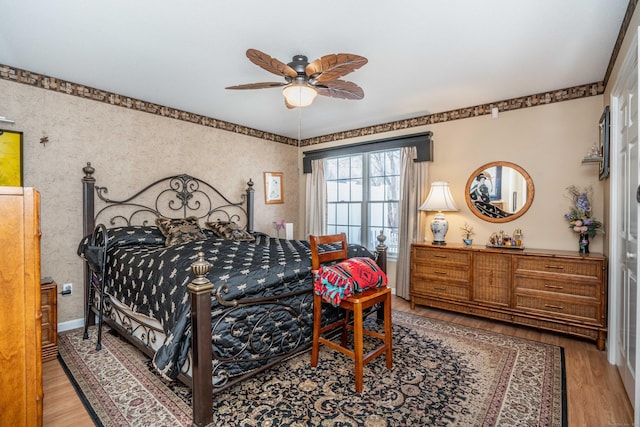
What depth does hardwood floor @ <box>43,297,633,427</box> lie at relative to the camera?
5.97ft

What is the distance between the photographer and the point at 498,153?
3.72 metres

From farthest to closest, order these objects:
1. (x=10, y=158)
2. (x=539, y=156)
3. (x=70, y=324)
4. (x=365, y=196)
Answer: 1. (x=365, y=196)
2. (x=539, y=156)
3. (x=70, y=324)
4. (x=10, y=158)

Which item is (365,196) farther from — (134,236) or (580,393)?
(580,393)

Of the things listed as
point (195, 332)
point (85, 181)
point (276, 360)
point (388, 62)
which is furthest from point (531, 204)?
point (85, 181)

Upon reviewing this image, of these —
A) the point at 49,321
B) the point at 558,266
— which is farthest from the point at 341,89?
the point at 49,321

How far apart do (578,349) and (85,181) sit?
4.97 meters

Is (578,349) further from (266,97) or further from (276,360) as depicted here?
(266,97)

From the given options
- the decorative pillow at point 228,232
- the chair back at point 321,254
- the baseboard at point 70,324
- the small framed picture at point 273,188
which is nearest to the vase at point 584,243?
the chair back at point 321,254

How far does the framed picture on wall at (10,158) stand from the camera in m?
2.71

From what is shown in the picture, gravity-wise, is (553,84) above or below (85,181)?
above

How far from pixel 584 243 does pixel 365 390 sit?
265 centimetres

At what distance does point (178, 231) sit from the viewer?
332 cm

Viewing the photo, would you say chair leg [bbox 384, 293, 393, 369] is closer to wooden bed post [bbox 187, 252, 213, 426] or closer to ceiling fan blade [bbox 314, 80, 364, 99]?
wooden bed post [bbox 187, 252, 213, 426]

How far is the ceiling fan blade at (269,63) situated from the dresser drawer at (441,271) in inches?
105
